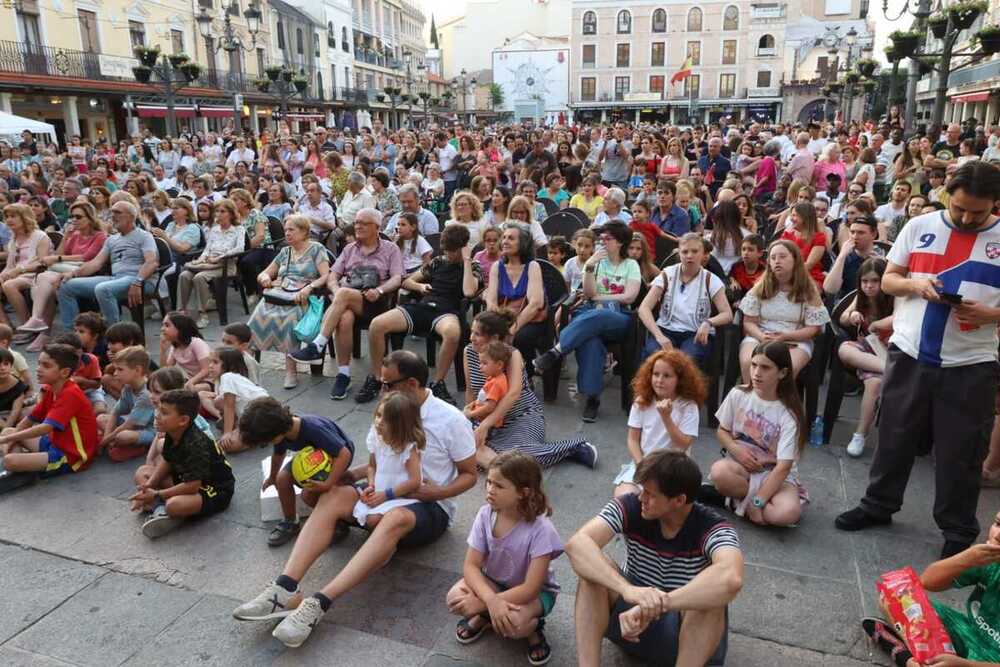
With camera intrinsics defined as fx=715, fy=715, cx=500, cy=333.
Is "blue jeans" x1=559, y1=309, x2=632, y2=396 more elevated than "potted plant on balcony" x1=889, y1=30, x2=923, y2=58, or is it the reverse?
"potted plant on balcony" x1=889, y1=30, x2=923, y2=58

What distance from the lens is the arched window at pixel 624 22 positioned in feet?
198

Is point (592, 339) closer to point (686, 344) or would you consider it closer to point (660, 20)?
point (686, 344)

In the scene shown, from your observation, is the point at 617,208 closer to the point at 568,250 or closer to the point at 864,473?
the point at 568,250

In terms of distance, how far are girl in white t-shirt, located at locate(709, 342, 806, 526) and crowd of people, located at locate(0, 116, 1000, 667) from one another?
0.01m

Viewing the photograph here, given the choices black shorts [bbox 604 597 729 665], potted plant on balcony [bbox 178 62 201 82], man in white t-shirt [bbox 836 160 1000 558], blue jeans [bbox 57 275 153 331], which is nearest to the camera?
black shorts [bbox 604 597 729 665]

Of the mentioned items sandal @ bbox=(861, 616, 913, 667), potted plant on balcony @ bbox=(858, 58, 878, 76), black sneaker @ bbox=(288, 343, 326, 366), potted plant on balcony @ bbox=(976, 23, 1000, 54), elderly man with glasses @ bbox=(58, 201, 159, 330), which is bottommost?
sandal @ bbox=(861, 616, 913, 667)

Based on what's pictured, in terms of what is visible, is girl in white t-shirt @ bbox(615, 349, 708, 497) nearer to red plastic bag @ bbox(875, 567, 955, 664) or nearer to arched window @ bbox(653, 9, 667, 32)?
red plastic bag @ bbox(875, 567, 955, 664)

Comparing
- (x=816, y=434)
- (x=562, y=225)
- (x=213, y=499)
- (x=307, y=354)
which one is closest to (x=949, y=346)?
(x=816, y=434)

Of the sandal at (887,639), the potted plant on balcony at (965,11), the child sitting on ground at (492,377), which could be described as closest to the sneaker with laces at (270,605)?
the child sitting on ground at (492,377)

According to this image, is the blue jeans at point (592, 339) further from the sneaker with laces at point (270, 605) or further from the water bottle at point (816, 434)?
the sneaker with laces at point (270, 605)

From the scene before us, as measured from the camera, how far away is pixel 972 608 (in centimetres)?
246

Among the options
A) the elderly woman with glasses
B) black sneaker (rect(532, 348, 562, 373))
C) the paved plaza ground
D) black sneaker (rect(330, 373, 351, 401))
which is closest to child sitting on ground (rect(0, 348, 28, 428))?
the paved plaza ground

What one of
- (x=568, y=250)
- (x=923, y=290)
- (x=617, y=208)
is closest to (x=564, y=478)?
(x=923, y=290)

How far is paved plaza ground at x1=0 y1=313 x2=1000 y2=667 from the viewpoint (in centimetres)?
269
